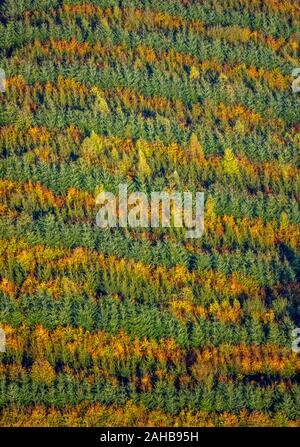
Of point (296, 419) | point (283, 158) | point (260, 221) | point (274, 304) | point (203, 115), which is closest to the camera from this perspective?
point (296, 419)

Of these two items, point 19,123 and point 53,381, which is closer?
point 53,381

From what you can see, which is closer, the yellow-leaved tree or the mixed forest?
the mixed forest

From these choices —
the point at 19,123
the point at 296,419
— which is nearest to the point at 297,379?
the point at 296,419

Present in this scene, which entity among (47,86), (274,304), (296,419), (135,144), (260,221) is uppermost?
(47,86)

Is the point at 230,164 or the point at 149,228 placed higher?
the point at 230,164

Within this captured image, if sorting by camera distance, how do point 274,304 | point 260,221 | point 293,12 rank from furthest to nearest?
point 293,12, point 260,221, point 274,304

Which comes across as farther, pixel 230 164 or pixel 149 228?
pixel 230 164

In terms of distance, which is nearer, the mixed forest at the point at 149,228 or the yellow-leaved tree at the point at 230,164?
the mixed forest at the point at 149,228

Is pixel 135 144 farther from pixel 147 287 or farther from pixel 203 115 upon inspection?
pixel 147 287
